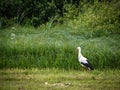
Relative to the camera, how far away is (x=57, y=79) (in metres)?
6.45

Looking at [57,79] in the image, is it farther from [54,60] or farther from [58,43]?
[58,43]

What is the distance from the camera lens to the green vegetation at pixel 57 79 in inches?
244

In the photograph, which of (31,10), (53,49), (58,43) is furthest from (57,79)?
(31,10)

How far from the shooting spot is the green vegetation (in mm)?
6207

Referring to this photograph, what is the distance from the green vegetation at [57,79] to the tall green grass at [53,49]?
0.23 metres

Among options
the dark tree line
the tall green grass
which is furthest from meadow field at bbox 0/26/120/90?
the dark tree line

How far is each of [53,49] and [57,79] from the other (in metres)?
0.95

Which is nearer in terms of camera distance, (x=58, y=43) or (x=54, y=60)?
(x=54, y=60)

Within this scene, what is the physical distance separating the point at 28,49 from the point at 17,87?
127cm

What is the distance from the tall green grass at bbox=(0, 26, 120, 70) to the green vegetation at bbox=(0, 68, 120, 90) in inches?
8.9

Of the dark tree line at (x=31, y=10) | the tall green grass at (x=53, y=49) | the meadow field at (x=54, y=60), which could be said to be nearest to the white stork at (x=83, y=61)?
the meadow field at (x=54, y=60)

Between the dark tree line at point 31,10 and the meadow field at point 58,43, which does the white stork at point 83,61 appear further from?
the dark tree line at point 31,10

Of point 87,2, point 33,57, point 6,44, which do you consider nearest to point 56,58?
point 33,57

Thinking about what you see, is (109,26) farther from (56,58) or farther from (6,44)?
(6,44)
